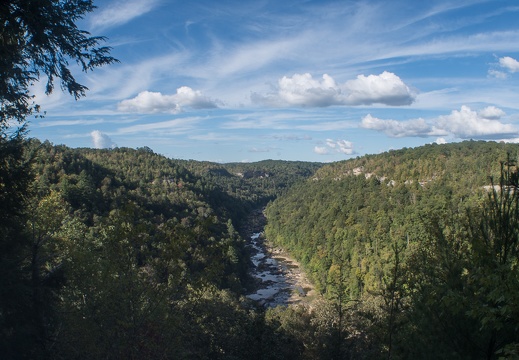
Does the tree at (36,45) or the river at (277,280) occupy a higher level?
the tree at (36,45)

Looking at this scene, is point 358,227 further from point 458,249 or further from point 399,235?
point 458,249

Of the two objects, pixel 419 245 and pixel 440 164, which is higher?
pixel 440 164

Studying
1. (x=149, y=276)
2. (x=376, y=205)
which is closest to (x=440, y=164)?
(x=376, y=205)

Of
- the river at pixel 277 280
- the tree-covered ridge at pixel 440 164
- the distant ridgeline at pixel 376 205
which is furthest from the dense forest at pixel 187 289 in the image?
the tree-covered ridge at pixel 440 164

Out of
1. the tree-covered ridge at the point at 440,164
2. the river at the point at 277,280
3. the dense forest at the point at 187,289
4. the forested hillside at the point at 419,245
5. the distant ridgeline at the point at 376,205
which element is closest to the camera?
the forested hillside at the point at 419,245

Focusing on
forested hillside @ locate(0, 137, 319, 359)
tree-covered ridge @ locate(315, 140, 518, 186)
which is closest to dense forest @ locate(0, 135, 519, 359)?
forested hillside @ locate(0, 137, 319, 359)

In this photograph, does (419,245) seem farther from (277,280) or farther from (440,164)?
(440,164)

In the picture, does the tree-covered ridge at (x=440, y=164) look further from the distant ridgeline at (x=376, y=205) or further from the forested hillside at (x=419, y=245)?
the forested hillside at (x=419, y=245)

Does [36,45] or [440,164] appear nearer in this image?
[36,45]

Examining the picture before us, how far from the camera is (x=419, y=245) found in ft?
33.3

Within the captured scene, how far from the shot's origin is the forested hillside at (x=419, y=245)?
5773mm

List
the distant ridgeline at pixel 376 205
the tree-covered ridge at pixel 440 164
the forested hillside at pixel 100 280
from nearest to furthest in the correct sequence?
1. the forested hillside at pixel 100 280
2. the distant ridgeline at pixel 376 205
3. the tree-covered ridge at pixel 440 164

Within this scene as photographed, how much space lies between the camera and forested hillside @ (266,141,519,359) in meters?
5.77

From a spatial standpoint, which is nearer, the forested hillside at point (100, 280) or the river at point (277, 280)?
the forested hillside at point (100, 280)
